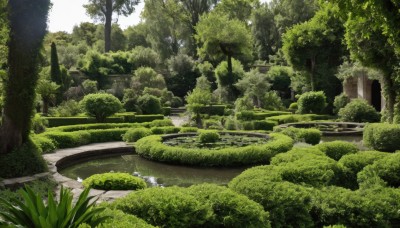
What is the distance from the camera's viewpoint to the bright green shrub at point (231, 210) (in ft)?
14.1

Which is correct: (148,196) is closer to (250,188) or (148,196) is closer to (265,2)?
(250,188)

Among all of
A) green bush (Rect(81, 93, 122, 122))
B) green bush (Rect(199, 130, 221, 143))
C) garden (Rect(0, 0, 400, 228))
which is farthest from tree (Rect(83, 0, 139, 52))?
green bush (Rect(199, 130, 221, 143))

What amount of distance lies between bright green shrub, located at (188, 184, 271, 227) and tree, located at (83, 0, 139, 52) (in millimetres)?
38806

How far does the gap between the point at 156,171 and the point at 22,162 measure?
3.67 meters

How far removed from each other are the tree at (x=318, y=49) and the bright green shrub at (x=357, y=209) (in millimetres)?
23415

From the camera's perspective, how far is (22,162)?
777 cm

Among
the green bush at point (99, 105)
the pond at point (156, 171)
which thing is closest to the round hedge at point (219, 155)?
the pond at point (156, 171)

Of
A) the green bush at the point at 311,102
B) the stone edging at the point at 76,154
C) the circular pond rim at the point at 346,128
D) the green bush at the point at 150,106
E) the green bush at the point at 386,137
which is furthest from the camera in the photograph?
the green bush at the point at 311,102

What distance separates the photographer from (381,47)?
1567cm

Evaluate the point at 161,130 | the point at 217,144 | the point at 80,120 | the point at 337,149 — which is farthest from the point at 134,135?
the point at 337,149

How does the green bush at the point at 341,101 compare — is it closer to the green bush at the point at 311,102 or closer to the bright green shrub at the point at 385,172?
the green bush at the point at 311,102

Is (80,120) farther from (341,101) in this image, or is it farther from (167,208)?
(341,101)

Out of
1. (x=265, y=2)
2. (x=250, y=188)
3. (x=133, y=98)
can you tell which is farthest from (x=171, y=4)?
(x=250, y=188)

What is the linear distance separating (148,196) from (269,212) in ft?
5.29
